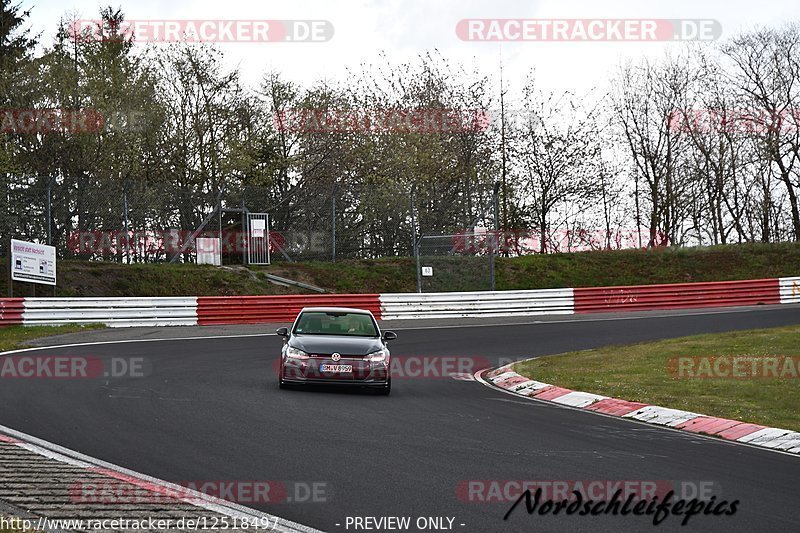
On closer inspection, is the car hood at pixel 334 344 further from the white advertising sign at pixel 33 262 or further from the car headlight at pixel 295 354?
the white advertising sign at pixel 33 262

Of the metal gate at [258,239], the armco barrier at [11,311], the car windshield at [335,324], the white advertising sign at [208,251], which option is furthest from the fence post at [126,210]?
the car windshield at [335,324]

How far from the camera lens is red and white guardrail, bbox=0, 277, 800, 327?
90.2 feet

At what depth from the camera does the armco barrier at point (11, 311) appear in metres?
26.2

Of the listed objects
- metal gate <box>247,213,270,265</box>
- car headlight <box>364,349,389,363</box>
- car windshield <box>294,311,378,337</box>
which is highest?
metal gate <box>247,213,270,265</box>

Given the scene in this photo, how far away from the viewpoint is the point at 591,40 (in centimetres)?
2531

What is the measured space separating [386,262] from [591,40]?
15.0 metres

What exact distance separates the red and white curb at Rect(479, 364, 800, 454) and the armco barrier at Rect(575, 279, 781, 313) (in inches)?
685

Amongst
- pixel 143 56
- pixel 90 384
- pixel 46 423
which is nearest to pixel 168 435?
pixel 46 423

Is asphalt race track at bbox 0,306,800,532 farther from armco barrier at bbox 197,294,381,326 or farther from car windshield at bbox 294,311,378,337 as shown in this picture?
armco barrier at bbox 197,294,381,326

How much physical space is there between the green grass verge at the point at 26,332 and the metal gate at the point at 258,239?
8.80 m

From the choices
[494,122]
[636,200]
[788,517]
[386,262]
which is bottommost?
[788,517]

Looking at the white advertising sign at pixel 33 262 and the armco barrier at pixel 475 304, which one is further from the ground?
the white advertising sign at pixel 33 262

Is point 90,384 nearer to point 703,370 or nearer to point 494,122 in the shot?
point 703,370

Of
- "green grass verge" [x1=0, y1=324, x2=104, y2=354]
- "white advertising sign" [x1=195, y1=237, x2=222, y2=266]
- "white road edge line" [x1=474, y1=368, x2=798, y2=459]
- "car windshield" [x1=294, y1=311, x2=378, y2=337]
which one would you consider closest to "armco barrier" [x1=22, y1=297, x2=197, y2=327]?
"green grass verge" [x1=0, y1=324, x2=104, y2=354]
